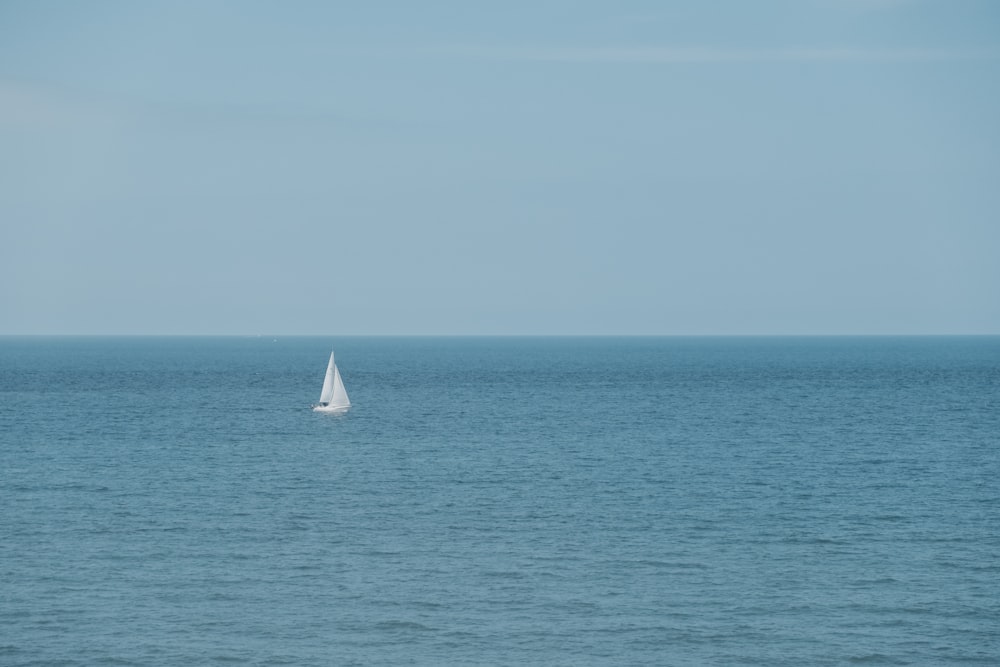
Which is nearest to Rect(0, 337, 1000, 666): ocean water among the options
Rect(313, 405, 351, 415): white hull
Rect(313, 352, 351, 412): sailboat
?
Rect(313, 405, 351, 415): white hull

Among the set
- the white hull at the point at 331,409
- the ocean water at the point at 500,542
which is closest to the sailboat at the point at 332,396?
the white hull at the point at 331,409

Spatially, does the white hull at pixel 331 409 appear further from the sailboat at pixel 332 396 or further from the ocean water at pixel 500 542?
the ocean water at pixel 500 542

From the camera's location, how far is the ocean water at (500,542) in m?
33.3

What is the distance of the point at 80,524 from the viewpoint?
48.6m

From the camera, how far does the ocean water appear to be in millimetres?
33281

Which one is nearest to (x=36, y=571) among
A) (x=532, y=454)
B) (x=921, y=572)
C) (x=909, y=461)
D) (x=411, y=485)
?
(x=411, y=485)

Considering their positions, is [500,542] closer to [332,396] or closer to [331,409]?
[331,409]

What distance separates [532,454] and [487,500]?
18789mm

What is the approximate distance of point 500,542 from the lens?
45.3 metres

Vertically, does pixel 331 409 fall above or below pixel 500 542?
above

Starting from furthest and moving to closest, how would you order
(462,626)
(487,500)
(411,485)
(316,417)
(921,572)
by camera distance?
(316,417) → (411,485) → (487,500) → (921,572) → (462,626)

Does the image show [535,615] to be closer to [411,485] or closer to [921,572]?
[921,572]

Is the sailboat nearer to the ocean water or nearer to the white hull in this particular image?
the white hull

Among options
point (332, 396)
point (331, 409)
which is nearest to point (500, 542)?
point (331, 409)
